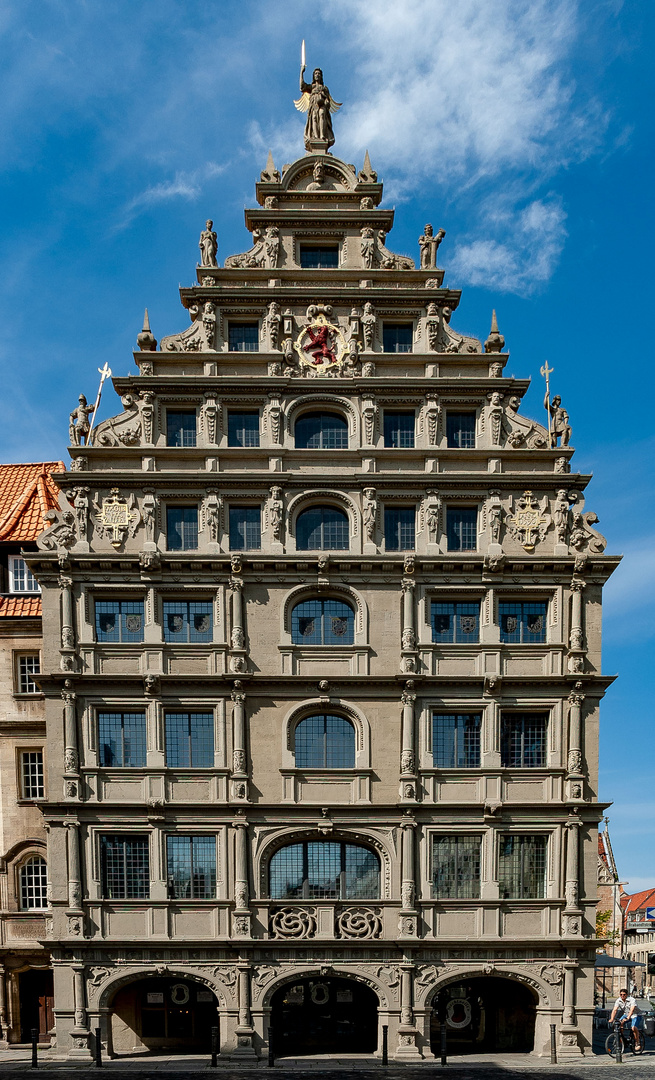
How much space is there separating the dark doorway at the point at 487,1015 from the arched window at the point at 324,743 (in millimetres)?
8980

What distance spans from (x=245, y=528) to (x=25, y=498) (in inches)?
419

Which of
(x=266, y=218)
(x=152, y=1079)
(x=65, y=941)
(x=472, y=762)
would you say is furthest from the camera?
(x=266, y=218)

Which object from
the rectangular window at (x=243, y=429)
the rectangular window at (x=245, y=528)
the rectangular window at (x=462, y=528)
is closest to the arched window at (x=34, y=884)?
the rectangular window at (x=245, y=528)

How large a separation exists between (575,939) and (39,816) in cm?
1962

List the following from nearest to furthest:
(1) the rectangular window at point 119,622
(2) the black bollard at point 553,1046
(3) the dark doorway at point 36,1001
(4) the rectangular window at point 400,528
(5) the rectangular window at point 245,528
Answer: (2) the black bollard at point 553,1046 → (1) the rectangular window at point 119,622 → (5) the rectangular window at point 245,528 → (4) the rectangular window at point 400,528 → (3) the dark doorway at point 36,1001

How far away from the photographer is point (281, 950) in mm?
28938

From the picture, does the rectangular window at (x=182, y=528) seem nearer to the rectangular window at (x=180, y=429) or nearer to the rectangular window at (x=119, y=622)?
the rectangular window at (x=119, y=622)

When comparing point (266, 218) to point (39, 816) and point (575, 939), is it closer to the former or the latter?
point (39, 816)

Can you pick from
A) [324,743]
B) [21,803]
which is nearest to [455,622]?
[324,743]

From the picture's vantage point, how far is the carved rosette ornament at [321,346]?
3253 centimetres

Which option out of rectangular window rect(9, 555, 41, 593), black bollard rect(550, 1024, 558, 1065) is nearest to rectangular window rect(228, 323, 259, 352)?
rectangular window rect(9, 555, 41, 593)

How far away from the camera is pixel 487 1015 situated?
100 feet

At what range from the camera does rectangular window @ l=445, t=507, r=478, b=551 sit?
104 ft

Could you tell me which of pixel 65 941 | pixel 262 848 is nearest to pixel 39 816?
pixel 65 941
